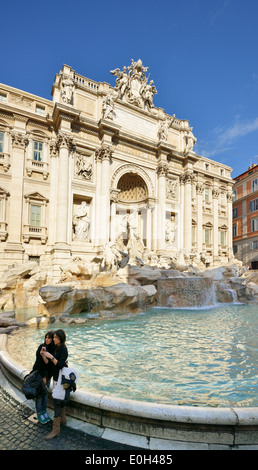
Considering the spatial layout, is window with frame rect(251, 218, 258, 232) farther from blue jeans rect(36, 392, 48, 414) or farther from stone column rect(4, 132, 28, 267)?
blue jeans rect(36, 392, 48, 414)

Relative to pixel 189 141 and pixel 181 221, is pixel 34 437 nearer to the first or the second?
pixel 181 221

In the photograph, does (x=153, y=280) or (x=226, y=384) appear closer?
(x=226, y=384)

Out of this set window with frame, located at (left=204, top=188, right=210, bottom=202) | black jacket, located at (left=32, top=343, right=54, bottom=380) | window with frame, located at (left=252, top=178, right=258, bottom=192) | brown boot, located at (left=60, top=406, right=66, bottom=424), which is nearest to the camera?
brown boot, located at (left=60, top=406, right=66, bottom=424)

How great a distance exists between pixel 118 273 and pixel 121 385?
8.63 m

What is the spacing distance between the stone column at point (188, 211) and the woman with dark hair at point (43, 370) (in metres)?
18.7

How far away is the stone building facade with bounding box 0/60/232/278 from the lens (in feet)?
50.6

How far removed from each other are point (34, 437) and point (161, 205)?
725 inches

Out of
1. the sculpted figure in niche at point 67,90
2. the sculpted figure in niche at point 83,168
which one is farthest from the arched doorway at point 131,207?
→ the sculpted figure in niche at point 67,90

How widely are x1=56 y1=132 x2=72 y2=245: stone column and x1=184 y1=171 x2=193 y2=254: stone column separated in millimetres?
10563

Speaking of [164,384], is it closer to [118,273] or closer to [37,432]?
[37,432]

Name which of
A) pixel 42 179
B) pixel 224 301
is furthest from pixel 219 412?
pixel 42 179

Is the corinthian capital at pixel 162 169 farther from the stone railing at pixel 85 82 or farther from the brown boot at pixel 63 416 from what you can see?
the brown boot at pixel 63 416

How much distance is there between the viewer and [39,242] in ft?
51.9

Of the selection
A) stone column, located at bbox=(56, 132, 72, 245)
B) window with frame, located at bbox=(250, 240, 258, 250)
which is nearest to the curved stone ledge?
stone column, located at bbox=(56, 132, 72, 245)
